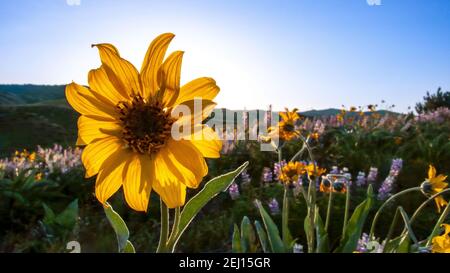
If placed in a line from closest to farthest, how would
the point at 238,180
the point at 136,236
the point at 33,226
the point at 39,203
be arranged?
the point at 136,236
the point at 33,226
the point at 39,203
the point at 238,180

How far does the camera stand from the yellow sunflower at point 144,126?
2.74 feet

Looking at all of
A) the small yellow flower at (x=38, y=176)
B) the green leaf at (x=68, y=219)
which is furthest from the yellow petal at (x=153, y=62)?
the small yellow flower at (x=38, y=176)

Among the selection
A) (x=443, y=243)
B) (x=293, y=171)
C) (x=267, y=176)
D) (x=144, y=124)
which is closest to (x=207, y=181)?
(x=267, y=176)

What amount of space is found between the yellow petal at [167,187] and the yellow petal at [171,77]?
12 cm

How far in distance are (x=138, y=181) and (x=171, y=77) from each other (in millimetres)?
211

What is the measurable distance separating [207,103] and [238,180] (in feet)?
11.3

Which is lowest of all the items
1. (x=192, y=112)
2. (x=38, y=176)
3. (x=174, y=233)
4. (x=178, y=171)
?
(x=38, y=176)

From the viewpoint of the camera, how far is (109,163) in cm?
89

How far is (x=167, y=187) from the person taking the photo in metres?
0.84

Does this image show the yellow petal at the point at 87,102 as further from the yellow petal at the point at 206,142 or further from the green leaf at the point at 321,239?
the green leaf at the point at 321,239

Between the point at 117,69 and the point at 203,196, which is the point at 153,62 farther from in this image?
the point at 203,196

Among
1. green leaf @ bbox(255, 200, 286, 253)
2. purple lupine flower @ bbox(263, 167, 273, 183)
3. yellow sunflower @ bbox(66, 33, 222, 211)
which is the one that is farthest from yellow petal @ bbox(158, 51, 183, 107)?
purple lupine flower @ bbox(263, 167, 273, 183)
